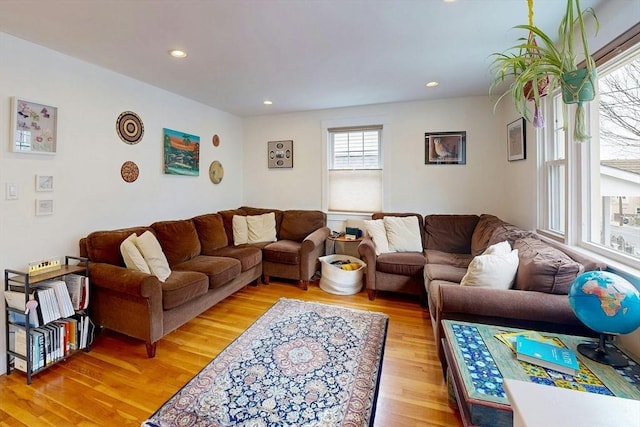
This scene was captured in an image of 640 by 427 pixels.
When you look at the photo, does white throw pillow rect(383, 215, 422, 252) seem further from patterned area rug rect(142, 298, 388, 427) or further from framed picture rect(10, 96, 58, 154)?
framed picture rect(10, 96, 58, 154)

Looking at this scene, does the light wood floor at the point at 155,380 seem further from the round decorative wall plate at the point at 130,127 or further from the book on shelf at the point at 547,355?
the round decorative wall plate at the point at 130,127

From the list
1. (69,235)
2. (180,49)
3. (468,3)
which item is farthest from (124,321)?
(468,3)

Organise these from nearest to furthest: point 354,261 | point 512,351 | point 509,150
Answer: point 512,351, point 509,150, point 354,261

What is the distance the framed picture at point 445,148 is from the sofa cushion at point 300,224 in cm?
171

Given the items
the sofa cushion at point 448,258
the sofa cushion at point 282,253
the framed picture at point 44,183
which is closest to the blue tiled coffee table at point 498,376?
the sofa cushion at point 448,258

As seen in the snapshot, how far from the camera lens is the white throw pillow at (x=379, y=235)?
11.2 ft

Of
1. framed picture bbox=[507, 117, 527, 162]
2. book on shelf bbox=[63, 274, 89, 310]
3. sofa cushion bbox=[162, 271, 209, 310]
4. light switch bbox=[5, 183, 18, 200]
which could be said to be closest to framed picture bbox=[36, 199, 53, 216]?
light switch bbox=[5, 183, 18, 200]

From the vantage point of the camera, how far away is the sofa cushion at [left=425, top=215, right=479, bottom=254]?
3.51 m

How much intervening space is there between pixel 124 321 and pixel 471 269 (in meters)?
2.68

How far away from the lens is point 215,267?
2.85 metres

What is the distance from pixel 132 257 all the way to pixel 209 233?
4.12ft

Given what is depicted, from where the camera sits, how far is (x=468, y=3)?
5.80 feet

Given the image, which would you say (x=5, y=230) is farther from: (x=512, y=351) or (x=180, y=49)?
(x=512, y=351)

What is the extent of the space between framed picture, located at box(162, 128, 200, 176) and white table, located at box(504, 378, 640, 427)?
3.71m
